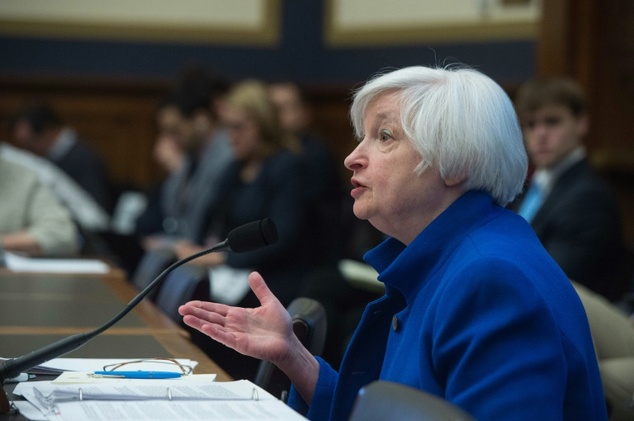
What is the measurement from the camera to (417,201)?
1771mm

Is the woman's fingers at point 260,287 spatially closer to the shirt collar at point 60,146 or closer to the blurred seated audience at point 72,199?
the blurred seated audience at point 72,199

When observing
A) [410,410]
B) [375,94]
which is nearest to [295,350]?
[375,94]

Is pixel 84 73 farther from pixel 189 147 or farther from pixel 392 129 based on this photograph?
pixel 392 129

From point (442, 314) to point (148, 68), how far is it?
749 centimetres

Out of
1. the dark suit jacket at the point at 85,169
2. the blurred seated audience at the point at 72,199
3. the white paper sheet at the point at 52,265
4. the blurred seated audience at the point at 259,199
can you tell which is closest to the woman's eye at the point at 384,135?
the white paper sheet at the point at 52,265

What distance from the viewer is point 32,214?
4.42m

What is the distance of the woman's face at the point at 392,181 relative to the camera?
1.77 m

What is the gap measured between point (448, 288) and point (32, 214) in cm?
318

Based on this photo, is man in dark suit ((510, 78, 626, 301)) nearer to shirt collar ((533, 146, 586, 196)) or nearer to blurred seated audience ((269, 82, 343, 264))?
shirt collar ((533, 146, 586, 196))

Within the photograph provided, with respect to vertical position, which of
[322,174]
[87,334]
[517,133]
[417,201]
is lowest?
[322,174]

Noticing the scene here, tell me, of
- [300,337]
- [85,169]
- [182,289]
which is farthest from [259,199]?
[300,337]

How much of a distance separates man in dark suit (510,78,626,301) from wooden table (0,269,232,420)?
5.06 ft

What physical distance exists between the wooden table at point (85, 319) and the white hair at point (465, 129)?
566mm

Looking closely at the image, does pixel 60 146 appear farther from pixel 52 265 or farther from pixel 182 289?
pixel 182 289
